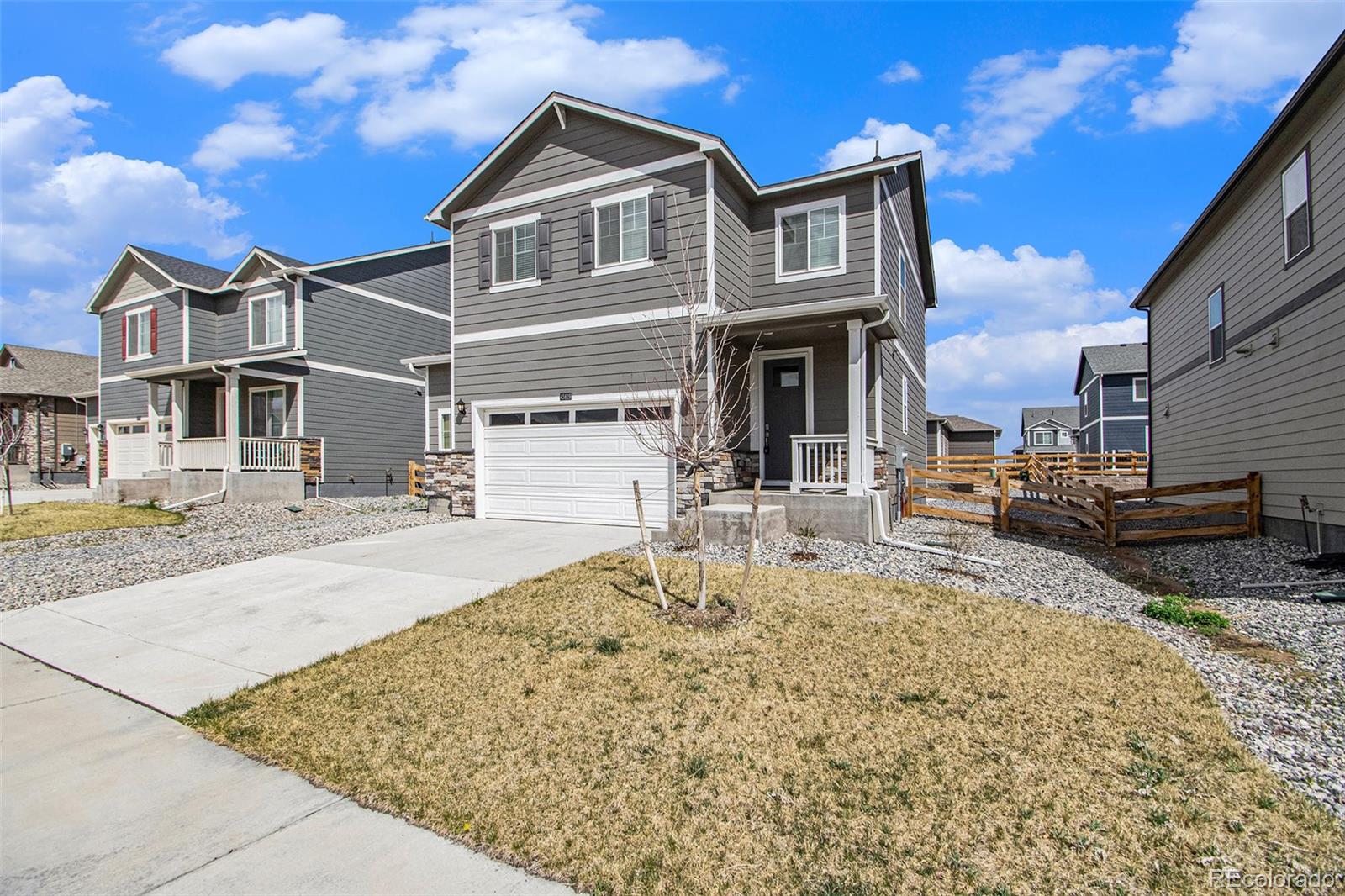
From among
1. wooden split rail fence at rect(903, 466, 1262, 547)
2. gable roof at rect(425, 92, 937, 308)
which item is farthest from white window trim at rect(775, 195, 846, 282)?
wooden split rail fence at rect(903, 466, 1262, 547)

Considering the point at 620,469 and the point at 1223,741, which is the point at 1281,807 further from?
the point at 620,469

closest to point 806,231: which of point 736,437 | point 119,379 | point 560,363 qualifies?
point 736,437

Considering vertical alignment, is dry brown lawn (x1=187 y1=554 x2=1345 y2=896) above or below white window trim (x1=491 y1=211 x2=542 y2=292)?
below

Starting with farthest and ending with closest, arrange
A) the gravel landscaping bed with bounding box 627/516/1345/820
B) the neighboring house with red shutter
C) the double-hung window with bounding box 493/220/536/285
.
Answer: the neighboring house with red shutter < the double-hung window with bounding box 493/220/536/285 < the gravel landscaping bed with bounding box 627/516/1345/820

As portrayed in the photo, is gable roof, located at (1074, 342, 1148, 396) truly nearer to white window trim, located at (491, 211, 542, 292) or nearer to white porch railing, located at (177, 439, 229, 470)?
white window trim, located at (491, 211, 542, 292)

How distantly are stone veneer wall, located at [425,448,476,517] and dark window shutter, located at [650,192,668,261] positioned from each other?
18.1 feet

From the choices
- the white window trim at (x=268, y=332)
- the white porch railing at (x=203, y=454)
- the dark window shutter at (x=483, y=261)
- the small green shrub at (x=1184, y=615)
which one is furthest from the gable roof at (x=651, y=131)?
the white porch railing at (x=203, y=454)

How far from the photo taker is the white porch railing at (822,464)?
10305mm

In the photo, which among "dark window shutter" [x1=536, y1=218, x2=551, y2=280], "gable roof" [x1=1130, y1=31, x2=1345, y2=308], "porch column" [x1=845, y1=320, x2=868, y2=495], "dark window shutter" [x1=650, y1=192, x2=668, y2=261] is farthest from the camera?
"dark window shutter" [x1=536, y1=218, x2=551, y2=280]

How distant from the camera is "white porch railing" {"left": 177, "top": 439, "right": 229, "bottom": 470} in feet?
55.8

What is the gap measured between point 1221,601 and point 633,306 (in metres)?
8.85

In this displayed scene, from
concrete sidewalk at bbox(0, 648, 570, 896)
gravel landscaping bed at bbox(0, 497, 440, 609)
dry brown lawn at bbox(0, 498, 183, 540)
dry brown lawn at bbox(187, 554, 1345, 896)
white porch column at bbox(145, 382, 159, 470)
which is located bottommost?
concrete sidewalk at bbox(0, 648, 570, 896)

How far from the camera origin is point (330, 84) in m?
10.1

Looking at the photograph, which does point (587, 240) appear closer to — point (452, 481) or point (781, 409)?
point (781, 409)
